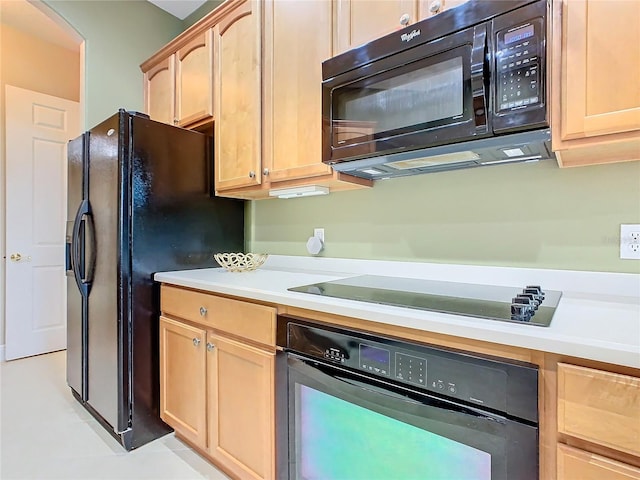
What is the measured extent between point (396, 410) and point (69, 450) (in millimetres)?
1754

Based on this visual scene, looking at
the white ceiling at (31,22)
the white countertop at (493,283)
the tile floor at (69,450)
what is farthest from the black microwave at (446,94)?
the white ceiling at (31,22)

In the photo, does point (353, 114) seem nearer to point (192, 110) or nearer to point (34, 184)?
point (192, 110)

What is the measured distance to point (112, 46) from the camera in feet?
8.24

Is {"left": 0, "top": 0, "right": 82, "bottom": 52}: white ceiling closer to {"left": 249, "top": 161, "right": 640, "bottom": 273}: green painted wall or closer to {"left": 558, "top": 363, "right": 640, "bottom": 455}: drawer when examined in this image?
{"left": 249, "top": 161, "right": 640, "bottom": 273}: green painted wall

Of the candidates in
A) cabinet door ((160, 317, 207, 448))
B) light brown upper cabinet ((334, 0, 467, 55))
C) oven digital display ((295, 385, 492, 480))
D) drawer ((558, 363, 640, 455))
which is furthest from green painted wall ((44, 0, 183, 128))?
drawer ((558, 363, 640, 455))

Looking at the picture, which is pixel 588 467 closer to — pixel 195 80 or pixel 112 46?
pixel 195 80

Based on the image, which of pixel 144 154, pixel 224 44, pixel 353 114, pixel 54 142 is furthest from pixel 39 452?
pixel 54 142

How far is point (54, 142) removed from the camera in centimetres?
324

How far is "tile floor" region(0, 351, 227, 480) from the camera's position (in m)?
1.61

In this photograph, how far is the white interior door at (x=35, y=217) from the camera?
3012 millimetres

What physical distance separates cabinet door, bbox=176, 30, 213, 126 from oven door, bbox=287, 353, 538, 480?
161cm

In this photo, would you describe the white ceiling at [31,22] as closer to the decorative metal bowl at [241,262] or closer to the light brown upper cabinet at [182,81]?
the light brown upper cabinet at [182,81]

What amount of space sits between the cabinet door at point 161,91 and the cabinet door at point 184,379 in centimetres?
140

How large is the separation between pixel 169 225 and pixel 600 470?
6.22ft
